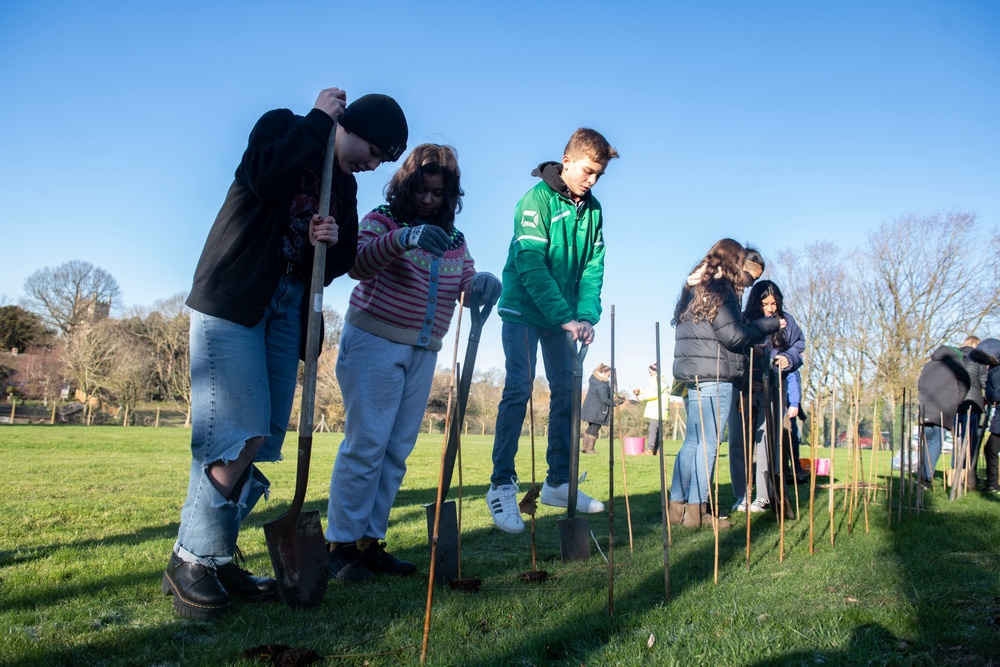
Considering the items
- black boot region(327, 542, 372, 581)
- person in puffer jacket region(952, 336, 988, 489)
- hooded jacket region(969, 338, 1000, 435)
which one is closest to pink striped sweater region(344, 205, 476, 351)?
black boot region(327, 542, 372, 581)

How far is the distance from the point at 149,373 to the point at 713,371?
123ft

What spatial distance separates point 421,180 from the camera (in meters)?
3.20

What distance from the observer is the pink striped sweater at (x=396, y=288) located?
3.03 meters

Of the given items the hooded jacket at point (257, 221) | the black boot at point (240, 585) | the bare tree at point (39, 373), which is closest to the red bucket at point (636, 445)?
the black boot at point (240, 585)

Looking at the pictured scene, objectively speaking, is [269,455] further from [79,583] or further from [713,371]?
[713,371]

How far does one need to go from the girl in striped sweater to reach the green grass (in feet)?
0.97

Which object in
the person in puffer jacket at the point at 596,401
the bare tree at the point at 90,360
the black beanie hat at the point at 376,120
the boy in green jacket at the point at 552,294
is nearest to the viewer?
the black beanie hat at the point at 376,120

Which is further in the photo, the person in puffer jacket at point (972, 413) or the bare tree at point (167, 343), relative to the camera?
the bare tree at point (167, 343)

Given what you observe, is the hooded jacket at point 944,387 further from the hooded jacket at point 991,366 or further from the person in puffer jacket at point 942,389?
the hooded jacket at point 991,366

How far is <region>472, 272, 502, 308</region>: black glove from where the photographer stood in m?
3.37

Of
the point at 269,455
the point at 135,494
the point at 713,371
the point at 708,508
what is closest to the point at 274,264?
the point at 269,455

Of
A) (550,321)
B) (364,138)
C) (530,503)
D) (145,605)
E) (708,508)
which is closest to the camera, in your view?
(145,605)

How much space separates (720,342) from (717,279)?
425mm

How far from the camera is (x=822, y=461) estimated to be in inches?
351
